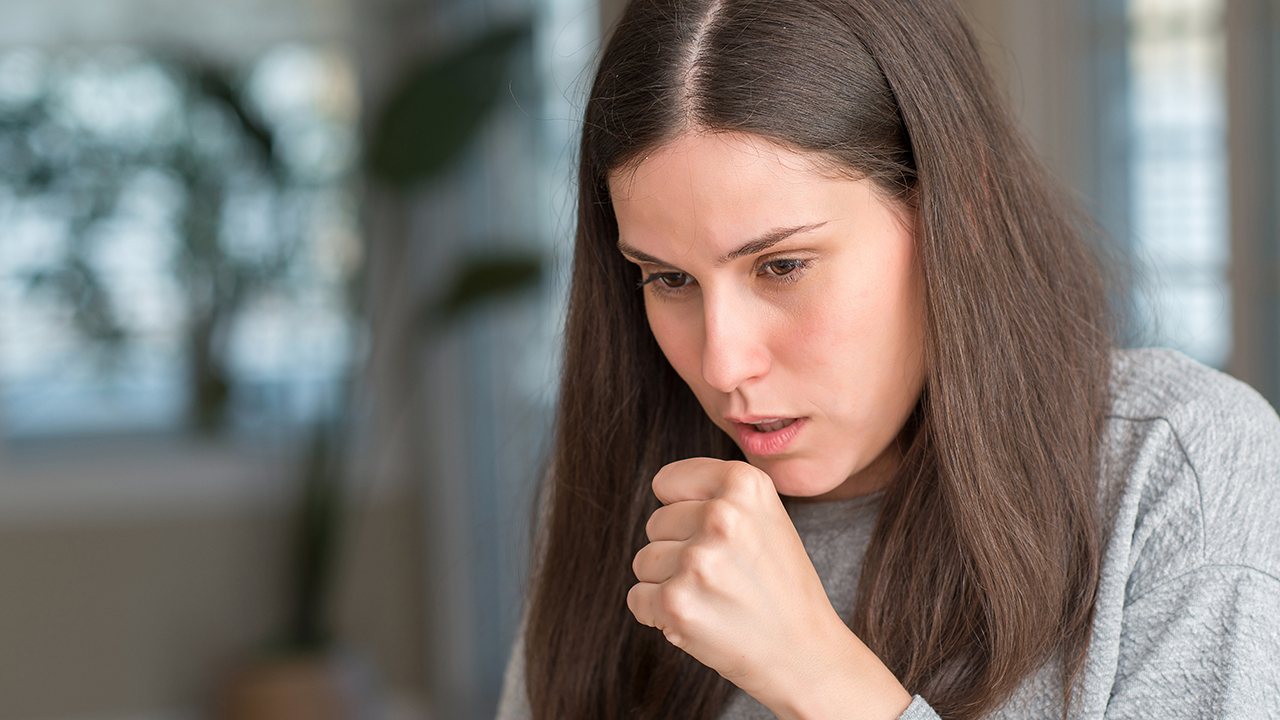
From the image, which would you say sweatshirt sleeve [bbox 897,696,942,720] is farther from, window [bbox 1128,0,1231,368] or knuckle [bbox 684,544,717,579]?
window [bbox 1128,0,1231,368]

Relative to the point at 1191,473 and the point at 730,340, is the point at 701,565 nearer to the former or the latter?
the point at 730,340

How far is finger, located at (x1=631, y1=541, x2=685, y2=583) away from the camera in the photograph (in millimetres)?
745

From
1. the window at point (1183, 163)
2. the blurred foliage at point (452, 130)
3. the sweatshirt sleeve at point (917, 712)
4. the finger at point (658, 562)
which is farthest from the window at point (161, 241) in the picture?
the sweatshirt sleeve at point (917, 712)

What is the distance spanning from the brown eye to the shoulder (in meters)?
0.33

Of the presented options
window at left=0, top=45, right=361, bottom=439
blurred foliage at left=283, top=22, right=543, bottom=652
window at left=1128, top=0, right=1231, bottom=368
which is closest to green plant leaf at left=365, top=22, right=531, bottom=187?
blurred foliage at left=283, top=22, right=543, bottom=652

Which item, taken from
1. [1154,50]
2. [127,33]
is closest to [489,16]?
[127,33]

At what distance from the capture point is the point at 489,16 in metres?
3.40

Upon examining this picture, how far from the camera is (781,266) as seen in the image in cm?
78

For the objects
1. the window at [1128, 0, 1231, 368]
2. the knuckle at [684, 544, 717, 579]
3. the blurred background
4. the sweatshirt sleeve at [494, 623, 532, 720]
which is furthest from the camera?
the blurred background

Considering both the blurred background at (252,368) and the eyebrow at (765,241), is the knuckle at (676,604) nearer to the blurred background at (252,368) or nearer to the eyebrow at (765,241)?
the eyebrow at (765,241)

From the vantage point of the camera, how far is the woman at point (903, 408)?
2.45ft

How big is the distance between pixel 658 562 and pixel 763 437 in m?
0.15

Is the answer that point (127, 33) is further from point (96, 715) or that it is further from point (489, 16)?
point (96, 715)

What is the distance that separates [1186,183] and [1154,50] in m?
0.27
